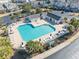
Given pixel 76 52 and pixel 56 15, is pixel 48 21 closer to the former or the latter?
pixel 56 15

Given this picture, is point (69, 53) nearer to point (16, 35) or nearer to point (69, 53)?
point (69, 53)

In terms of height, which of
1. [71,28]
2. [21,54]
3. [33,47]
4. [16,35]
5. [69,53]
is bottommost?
[69,53]

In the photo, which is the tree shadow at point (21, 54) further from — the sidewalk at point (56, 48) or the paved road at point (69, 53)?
the paved road at point (69, 53)

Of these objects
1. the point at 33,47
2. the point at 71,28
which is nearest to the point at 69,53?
the point at 33,47

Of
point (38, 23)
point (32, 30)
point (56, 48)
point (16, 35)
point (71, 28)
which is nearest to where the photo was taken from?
point (56, 48)

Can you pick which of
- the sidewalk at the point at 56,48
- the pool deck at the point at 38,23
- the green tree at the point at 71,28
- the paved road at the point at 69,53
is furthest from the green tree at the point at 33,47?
the pool deck at the point at 38,23

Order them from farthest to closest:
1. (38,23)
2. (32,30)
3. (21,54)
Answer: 1. (38,23)
2. (32,30)
3. (21,54)

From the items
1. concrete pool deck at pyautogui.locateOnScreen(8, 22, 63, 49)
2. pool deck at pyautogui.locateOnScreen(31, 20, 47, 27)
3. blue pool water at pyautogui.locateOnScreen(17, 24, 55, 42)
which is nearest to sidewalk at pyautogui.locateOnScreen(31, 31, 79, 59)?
concrete pool deck at pyautogui.locateOnScreen(8, 22, 63, 49)

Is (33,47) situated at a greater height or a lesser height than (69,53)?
greater
